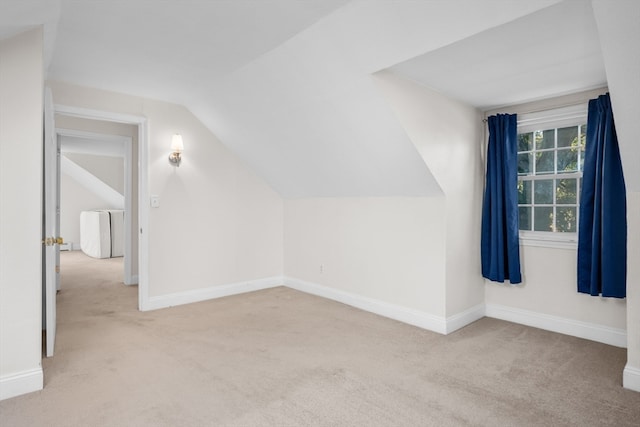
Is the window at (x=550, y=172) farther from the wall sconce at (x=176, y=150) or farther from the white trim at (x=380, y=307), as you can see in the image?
the wall sconce at (x=176, y=150)

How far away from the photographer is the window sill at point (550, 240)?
3242 millimetres

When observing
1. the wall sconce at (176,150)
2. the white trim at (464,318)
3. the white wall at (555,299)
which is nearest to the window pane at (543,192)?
the white wall at (555,299)

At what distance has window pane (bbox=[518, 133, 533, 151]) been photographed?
357cm

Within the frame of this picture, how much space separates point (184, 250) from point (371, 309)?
2147 millimetres

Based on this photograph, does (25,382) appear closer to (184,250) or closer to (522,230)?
(184,250)

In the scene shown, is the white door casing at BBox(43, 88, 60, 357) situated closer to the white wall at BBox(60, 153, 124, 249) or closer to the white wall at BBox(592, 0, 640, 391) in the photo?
the white wall at BBox(592, 0, 640, 391)

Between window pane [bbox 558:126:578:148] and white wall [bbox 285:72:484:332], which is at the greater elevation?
window pane [bbox 558:126:578:148]

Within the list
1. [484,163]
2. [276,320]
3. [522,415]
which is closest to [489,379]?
[522,415]

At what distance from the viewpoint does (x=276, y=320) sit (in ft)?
11.6

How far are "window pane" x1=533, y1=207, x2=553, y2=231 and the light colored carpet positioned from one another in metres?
0.95

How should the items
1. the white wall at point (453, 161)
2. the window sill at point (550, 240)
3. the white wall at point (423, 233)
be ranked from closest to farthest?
1. the white wall at point (453, 161)
2. the white wall at point (423, 233)
3. the window sill at point (550, 240)

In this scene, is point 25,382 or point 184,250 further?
point 184,250

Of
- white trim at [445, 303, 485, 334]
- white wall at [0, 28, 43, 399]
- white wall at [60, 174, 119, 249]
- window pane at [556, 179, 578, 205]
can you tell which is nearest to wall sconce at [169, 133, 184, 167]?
white wall at [0, 28, 43, 399]

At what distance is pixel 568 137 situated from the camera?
333cm
